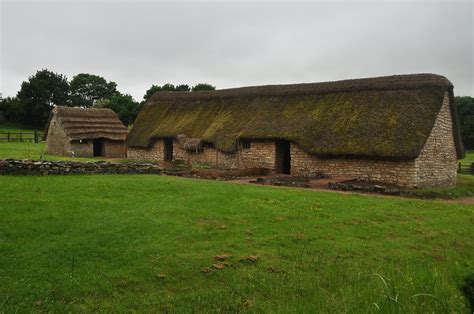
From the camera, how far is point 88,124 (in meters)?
37.8

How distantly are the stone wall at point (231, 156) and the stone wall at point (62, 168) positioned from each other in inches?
257

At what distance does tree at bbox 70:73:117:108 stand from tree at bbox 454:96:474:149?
199 feet

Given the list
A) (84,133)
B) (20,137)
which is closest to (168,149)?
(84,133)

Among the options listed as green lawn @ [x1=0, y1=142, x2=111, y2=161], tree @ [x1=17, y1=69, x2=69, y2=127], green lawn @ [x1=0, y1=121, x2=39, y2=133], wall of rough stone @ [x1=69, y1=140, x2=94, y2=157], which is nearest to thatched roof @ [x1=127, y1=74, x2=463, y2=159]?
green lawn @ [x1=0, y1=142, x2=111, y2=161]

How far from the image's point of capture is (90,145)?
37688 mm

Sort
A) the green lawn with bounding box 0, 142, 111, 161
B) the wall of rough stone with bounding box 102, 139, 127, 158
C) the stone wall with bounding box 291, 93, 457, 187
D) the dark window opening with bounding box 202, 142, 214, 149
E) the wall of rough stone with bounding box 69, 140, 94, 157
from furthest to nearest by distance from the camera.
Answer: the wall of rough stone with bounding box 102, 139, 127, 158, the wall of rough stone with bounding box 69, 140, 94, 157, the dark window opening with bounding box 202, 142, 214, 149, the green lawn with bounding box 0, 142, 111, 161, the stone wall with bounding box 291, 93, 457, 187

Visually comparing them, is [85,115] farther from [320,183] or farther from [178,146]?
[320,183]

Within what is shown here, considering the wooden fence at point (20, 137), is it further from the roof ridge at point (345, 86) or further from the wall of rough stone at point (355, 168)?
the wall of rough stone at point (355, 168)

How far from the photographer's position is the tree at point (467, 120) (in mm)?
69438

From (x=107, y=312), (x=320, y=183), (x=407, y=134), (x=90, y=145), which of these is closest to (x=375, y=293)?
(x=107, y=312)

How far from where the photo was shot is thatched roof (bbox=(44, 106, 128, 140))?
120 ft

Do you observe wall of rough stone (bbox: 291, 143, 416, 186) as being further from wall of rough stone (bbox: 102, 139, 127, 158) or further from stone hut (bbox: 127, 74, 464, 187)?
wall of rough stone (bbox: 102, 139, 127, 158)

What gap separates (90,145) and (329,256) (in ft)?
104

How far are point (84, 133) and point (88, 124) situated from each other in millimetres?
1383
